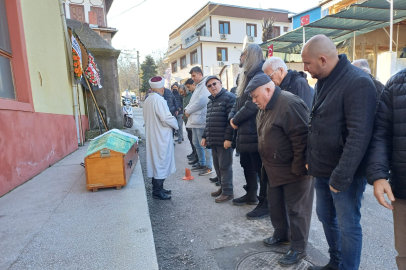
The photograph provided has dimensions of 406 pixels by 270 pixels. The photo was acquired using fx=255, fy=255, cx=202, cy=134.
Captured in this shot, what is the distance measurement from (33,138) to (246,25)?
3222cm

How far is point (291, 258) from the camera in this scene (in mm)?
2334

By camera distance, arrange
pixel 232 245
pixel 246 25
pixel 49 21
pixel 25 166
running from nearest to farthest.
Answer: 1. pixel 232 245
2. pixel 25 166
3. pixel 49 21
4. pixel 246 25

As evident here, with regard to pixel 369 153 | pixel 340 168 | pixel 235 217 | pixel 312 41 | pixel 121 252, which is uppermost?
pixel 312 41

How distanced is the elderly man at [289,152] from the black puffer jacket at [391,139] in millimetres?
656

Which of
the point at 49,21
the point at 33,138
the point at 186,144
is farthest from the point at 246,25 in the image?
the point at 33,138

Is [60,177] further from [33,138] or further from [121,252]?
[121,252]

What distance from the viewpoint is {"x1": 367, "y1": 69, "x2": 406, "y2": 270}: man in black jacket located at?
149 cm

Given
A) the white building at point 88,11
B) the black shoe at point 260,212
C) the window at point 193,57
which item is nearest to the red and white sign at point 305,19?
the window at point 193,57

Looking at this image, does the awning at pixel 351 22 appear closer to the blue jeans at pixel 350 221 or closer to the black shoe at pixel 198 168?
the black shoe at pixel 198 168

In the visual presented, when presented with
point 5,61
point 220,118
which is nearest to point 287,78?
point 220,118

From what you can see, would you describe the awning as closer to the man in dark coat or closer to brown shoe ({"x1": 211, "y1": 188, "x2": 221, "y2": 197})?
the man in dark coat

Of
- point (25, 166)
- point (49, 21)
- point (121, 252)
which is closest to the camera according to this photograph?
point (121, 252)

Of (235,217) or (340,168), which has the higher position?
(340,168)

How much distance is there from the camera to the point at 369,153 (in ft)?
5.43
